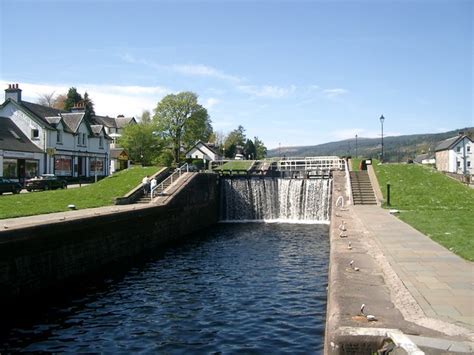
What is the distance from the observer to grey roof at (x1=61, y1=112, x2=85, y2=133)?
5606cm

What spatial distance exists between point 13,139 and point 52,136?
15.2 ft

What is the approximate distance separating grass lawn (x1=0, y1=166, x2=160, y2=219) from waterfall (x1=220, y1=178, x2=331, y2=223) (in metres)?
7.98

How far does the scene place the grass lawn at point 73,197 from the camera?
24.5 meters

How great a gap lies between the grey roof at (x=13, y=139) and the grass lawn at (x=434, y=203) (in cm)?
3437

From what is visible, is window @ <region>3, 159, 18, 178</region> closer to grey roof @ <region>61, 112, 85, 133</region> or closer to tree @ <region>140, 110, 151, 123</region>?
grey roof @ <region>61, 112, 85, 133</region>

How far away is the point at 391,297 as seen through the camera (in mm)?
9227

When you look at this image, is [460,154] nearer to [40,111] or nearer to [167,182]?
[167,182]

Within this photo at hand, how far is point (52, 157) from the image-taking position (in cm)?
5159

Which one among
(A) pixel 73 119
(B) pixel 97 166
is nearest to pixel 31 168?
(A) pixel 73 119

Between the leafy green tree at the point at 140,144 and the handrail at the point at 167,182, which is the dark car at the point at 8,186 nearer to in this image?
the handrail at the point at 167,182

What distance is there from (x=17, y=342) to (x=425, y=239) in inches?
517

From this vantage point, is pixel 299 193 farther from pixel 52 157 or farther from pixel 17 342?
pixel 17 342

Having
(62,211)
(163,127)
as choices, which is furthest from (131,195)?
(163,127)

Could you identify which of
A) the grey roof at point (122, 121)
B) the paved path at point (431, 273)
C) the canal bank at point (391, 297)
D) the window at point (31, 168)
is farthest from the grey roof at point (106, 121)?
the canal bank at point (391, 297)
